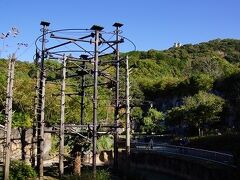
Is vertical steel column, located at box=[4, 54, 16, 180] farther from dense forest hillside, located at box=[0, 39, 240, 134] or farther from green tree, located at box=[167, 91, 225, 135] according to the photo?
green tree, located at box=[167, 91, 225, 135]

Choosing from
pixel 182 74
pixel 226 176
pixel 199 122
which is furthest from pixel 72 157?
pixel 182 74

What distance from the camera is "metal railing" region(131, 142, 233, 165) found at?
82.7 feet

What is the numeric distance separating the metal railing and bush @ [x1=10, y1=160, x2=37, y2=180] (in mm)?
11229

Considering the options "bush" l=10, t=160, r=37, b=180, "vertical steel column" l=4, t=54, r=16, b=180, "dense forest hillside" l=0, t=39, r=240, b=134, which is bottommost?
"bush" l=10, t=160, r=37, b=180

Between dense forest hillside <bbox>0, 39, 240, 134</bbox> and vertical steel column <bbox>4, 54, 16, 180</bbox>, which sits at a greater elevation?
dense forest hillside <bbox>0, 39, 240, 134</bbox>

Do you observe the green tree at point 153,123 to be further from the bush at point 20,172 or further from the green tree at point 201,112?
the bush at point 20,172

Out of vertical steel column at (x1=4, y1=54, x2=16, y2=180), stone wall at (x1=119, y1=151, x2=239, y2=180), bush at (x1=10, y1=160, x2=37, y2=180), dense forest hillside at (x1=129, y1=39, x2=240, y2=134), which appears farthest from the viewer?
dense forest hillside at (x1=129, y1=39, x2=240, y2=134)

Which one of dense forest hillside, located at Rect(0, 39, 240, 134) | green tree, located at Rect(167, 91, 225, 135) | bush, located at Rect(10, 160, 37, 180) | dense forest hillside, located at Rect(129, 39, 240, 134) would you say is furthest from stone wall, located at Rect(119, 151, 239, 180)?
green tree, located at Rect(167, 91, 225, 135)

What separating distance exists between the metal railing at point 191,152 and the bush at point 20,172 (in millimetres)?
11229

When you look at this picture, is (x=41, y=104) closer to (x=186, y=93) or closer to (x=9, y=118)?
(x=9, y=118)

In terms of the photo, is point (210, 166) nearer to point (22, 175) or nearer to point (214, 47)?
point (22, 175)

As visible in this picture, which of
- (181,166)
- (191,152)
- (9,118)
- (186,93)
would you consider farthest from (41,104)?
(186,93)

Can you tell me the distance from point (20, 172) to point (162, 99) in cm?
5746

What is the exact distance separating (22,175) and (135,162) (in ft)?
64.0
